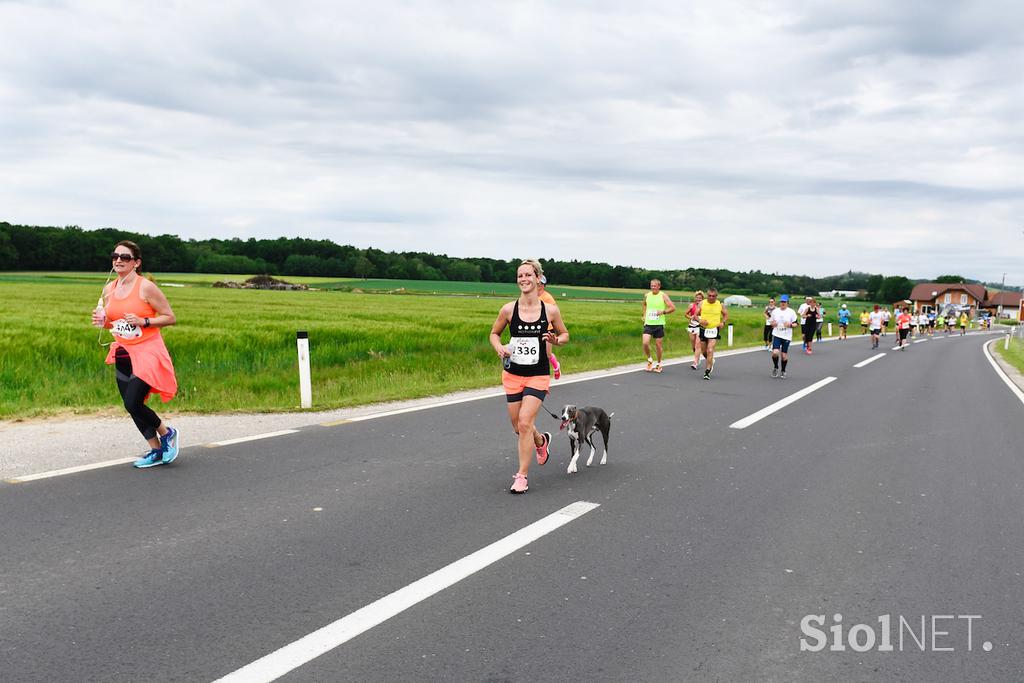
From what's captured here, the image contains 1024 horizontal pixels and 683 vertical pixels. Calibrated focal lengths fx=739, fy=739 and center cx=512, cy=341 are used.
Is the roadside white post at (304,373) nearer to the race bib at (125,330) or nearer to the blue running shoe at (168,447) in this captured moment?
the blue running shoe at (168,447)

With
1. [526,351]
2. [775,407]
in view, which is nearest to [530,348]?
[526,351]

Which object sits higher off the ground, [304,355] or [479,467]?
[304,355]

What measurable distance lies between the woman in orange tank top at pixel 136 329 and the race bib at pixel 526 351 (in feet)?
9.20

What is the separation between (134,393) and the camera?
598cm

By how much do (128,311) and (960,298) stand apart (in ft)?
499

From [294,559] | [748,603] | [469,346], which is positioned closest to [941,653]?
[748,603]

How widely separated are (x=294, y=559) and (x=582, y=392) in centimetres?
806

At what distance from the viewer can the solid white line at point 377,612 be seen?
3.00 meters

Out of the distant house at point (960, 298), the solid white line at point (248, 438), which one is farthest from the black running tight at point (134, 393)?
the distant house at point (960, 298)

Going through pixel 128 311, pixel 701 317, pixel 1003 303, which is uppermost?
pixel 128 311

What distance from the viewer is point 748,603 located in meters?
3.79

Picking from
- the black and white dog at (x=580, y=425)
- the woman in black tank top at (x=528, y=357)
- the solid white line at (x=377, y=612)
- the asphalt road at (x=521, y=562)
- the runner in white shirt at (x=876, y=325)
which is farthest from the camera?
the runner in white shirt at (x=876, y=325)

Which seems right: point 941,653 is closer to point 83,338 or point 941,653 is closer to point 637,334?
point 83,338

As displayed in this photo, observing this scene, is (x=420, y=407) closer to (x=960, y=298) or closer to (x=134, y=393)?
(x=134, y=393)
